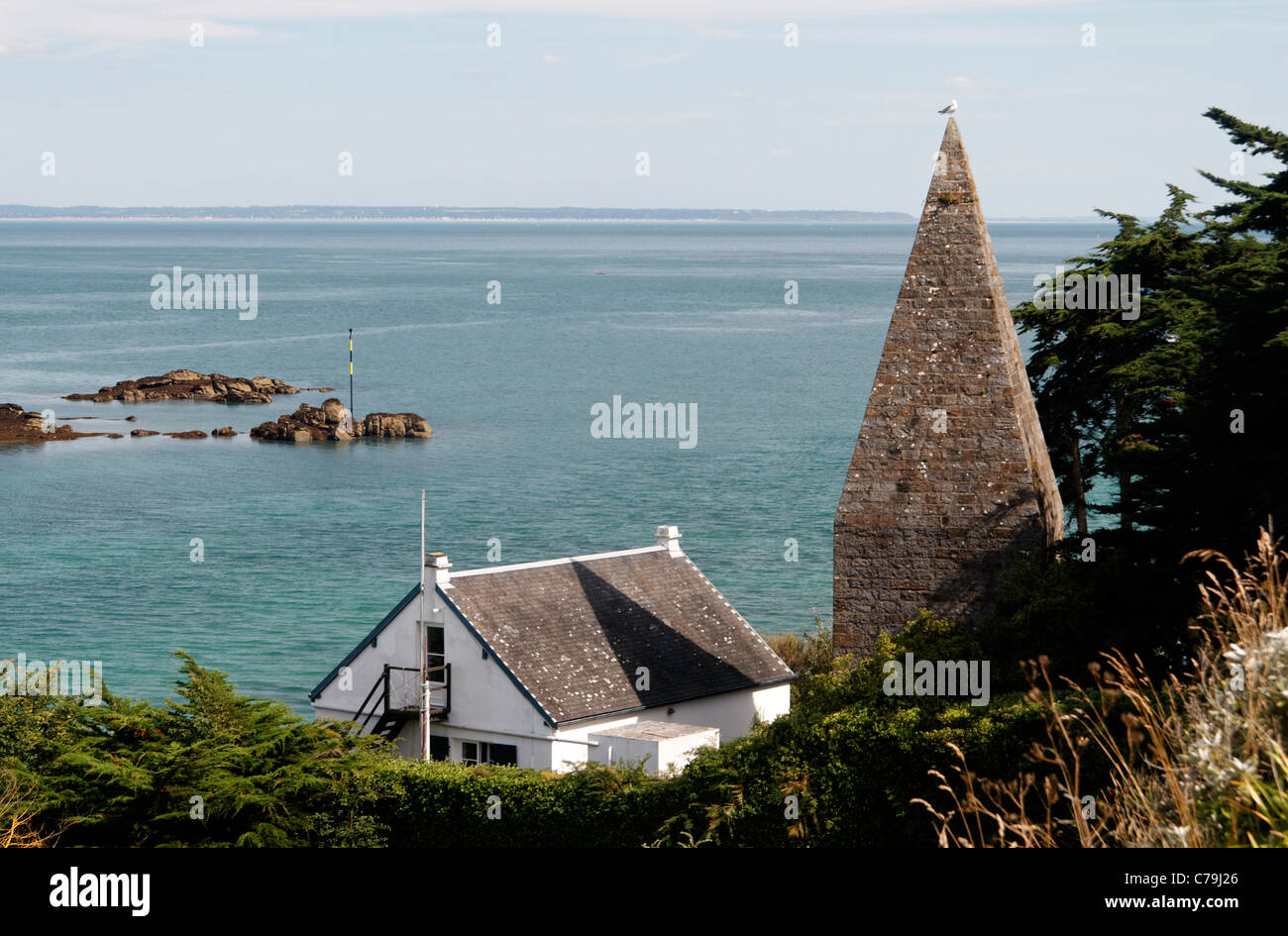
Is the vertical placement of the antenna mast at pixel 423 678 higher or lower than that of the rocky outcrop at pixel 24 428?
lower

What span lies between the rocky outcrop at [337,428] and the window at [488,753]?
69.1 meters

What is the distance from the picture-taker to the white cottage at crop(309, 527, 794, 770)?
2969 centimetres

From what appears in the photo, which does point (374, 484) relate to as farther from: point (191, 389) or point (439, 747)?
point (439, 747)

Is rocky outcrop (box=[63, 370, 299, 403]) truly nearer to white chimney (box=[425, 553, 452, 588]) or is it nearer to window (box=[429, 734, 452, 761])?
white chimney (box=[425, 553, 452, 588])

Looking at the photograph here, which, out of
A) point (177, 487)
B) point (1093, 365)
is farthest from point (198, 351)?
point (1093, 365)

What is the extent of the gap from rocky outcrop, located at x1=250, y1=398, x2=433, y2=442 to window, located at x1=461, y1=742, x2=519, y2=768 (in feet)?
227

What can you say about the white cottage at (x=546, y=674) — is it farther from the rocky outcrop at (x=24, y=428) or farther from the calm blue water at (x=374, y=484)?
the rocky outcrop at (x=24, y=428)

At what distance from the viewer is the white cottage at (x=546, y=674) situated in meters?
29.7

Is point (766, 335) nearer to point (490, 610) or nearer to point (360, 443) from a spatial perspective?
point (360, 443)

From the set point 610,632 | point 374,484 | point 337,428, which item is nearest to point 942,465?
point 610,632

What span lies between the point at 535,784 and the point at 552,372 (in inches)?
4323

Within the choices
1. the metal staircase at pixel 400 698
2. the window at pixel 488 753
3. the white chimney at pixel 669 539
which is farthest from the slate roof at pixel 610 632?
the metal staircase at pixel 400 698
